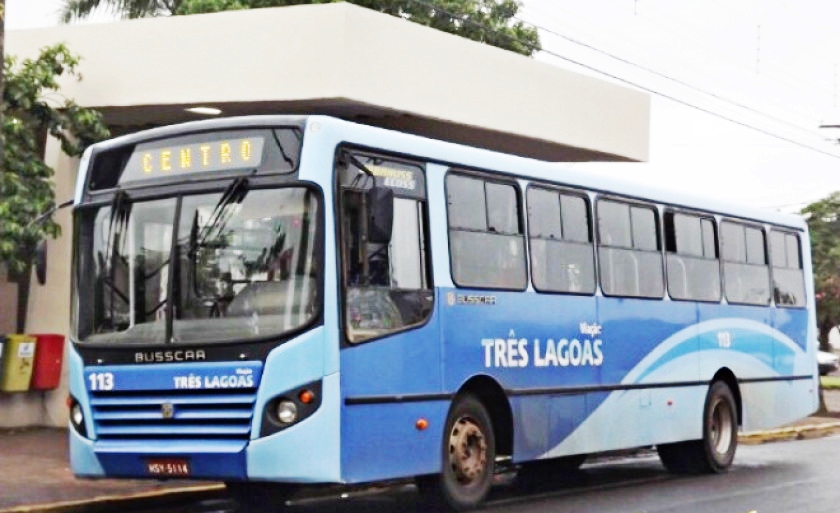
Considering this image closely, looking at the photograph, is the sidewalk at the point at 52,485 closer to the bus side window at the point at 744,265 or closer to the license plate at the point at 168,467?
the license plate at the point at 168,467

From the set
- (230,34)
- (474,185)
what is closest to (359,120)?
(230,34)

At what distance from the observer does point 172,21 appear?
61.8 ft

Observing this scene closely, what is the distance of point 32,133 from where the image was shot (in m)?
19.6

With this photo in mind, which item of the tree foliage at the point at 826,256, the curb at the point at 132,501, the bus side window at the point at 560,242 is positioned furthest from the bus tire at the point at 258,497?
the tree foliage at the point at 826,256

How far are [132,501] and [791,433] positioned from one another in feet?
46.5

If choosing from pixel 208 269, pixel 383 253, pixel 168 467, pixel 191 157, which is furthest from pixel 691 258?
pixel 168 467

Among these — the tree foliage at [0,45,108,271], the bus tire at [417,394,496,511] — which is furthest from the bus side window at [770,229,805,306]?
the tree foliage at [0,45,108,271]

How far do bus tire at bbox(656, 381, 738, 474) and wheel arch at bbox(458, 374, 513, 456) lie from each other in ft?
15.0

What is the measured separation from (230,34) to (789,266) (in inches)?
318

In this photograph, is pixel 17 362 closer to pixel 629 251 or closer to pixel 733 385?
pixel 629 251

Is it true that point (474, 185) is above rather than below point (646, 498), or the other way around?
above

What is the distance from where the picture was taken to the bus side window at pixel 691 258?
16.6 meters

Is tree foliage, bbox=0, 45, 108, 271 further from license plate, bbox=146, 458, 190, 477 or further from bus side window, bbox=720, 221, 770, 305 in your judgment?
bus side window, bbox=720, 221, 770, 305

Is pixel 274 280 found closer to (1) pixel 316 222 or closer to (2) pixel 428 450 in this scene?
(1) pixel 316 222
